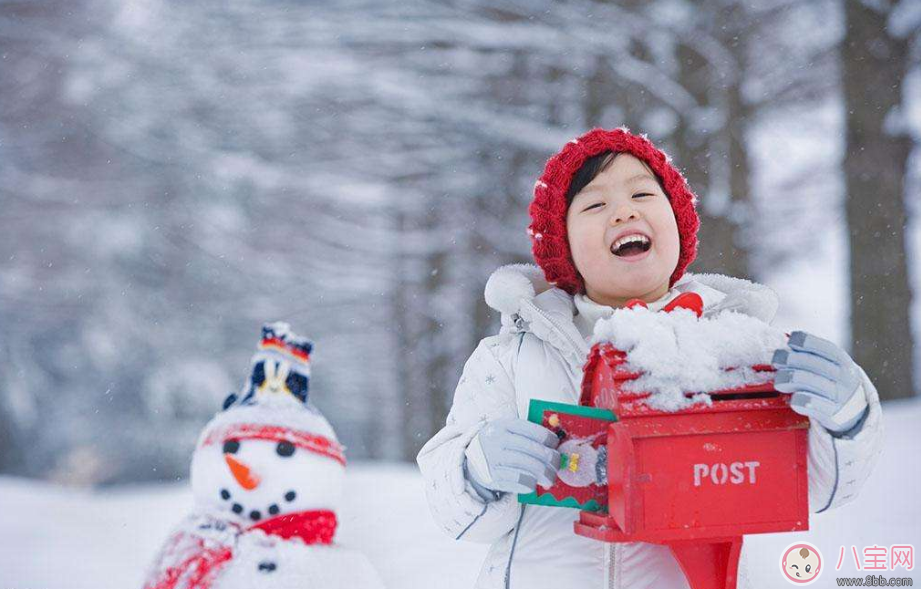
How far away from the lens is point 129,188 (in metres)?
12.9

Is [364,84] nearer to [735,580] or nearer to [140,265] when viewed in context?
[140,265]

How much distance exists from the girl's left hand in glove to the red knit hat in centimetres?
68

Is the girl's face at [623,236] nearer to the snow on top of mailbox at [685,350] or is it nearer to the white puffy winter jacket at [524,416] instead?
the white puffy winter jacket at [524,416]

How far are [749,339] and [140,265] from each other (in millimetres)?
13052

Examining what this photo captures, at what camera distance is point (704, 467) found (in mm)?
1373

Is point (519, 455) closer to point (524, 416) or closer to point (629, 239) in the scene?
point (524, 416)

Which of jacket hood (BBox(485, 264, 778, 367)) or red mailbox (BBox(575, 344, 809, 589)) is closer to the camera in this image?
red mailbox (BBox(575, 344, 809, 589))

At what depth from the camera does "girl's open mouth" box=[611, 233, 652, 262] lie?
1870mm

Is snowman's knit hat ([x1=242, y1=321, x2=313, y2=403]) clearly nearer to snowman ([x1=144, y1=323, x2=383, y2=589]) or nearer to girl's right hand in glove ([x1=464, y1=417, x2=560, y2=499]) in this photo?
snowman ([x1=144, y1=323, x2=383, y2=589])

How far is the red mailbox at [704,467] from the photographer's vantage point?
1353 mm

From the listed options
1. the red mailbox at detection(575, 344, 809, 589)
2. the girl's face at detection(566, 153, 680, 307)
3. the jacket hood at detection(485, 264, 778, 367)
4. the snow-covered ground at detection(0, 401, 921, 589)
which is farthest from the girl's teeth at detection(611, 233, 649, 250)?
the snow-covered ground at detection(0, 401, 921, 589)

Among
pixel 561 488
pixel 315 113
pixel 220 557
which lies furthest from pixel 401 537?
pixel 315 113

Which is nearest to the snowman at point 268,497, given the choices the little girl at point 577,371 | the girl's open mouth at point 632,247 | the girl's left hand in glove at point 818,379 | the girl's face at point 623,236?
the little girl at point 577,371

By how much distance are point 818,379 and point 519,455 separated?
0.49m
